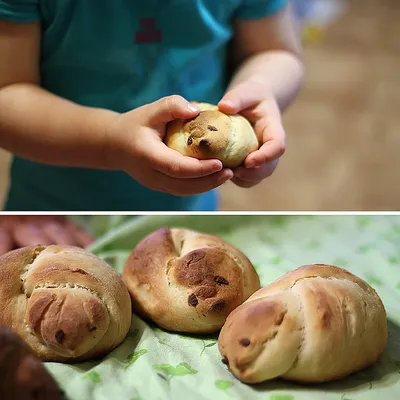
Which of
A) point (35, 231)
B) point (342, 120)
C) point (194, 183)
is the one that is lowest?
point (342, 120)

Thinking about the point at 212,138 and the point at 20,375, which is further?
the point at 212,138

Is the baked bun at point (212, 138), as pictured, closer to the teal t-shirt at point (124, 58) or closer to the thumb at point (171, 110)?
the thumb at point (171, 110)

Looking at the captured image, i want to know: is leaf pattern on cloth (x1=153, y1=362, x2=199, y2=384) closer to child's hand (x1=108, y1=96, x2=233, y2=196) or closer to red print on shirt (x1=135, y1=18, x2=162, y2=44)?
child's hand (x1=108, y1=96, x2=233, y2=196)

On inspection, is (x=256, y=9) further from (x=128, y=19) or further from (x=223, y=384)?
(x=223, y=384)

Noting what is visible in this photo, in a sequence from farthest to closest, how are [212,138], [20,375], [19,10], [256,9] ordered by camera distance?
1. [256,9]
2. [19,10]
3. [212,138]
4. [20,375]

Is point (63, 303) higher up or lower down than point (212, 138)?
lower down

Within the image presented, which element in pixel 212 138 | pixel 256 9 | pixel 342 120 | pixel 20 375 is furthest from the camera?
pixel 342 120

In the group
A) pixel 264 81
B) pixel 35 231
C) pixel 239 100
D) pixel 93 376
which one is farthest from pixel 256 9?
pixel 93 376
